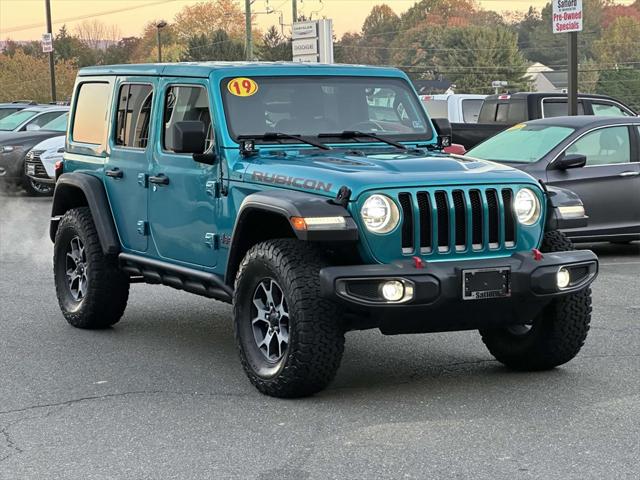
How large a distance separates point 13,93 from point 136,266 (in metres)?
86.2

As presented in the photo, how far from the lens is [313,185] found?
674cm

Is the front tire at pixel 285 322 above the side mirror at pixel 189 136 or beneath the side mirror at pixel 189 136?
beneath

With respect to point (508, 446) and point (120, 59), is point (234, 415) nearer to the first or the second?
point (508, 446)

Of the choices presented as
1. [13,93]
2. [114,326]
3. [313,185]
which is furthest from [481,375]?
[13,93]

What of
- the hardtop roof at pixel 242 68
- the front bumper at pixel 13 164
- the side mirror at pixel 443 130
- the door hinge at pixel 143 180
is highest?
the hardtop roof at pixel 242 68

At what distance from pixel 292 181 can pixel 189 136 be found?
33.2 inches

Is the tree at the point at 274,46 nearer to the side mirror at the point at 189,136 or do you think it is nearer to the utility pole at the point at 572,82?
the utility pole at the point at 572,82

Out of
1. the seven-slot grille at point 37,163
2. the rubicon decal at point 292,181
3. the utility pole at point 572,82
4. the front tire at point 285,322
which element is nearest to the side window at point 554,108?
the utility pole at point 572,82

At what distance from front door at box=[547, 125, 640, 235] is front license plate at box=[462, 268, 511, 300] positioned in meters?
6.15

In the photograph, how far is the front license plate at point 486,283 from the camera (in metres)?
6.49

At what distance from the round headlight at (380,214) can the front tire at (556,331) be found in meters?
1.14

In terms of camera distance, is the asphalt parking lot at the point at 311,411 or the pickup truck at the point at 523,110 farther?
the pickup truck at the point at 523,110

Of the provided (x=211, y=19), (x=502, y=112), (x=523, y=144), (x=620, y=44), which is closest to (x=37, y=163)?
(x=502, y=112)

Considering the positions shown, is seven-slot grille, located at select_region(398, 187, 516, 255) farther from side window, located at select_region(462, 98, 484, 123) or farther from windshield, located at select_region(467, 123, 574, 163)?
side window, located at select_region(462, 98, 484, 123)
